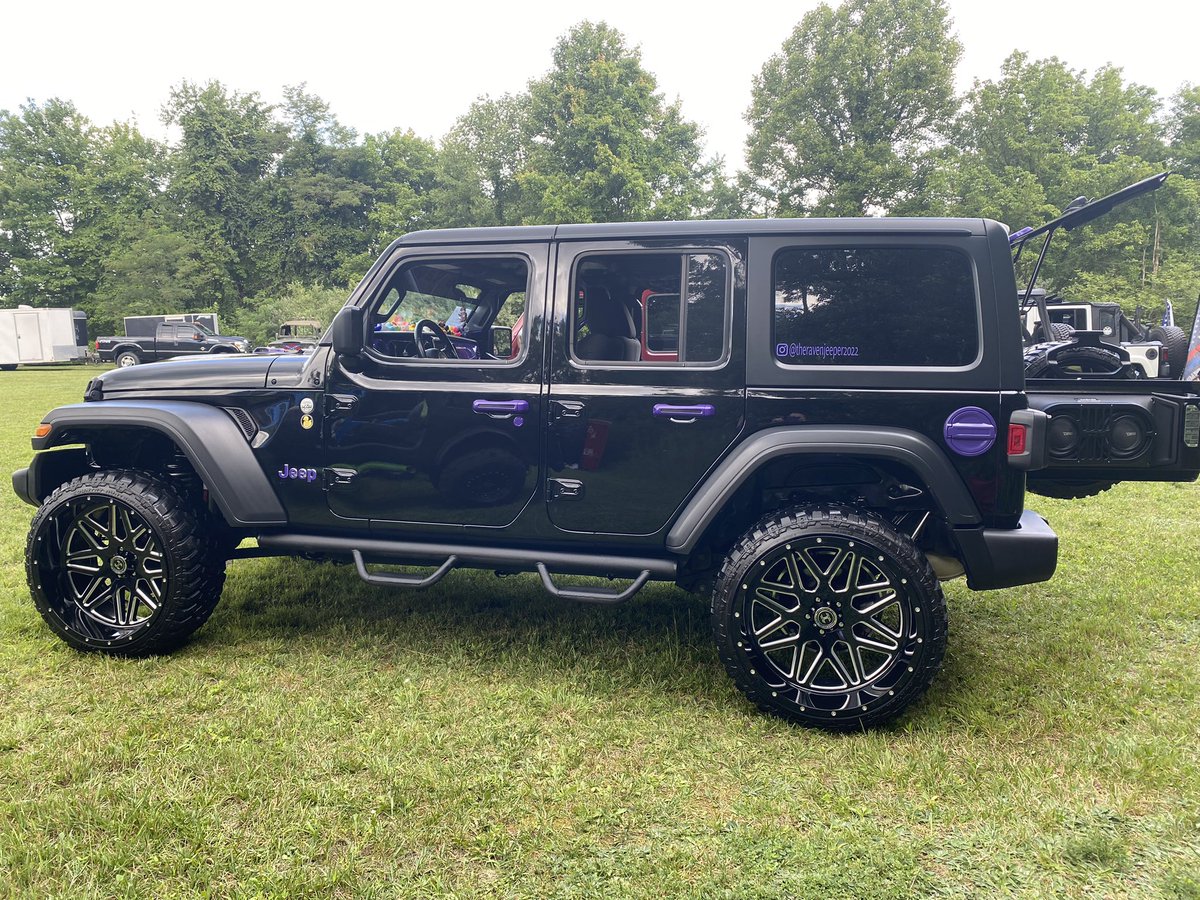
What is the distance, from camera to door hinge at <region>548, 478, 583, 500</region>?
3.27 meters

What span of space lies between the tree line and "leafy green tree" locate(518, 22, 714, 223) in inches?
4.3

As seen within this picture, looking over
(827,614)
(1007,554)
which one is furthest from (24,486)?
(1007,554)

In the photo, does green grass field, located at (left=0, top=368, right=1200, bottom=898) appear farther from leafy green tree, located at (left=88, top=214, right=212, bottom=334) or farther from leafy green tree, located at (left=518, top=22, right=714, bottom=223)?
leafy green tree, located at (left=88, top=214, right=212, bottom=334)

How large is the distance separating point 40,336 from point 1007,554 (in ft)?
124

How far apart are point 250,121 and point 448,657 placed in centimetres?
5231

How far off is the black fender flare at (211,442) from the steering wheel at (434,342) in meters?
0.95

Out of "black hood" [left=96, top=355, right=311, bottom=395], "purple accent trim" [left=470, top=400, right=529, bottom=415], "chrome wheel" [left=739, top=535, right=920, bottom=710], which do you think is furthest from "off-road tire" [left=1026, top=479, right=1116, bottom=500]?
"black hood" [left=96, top=355, right=311, bottom=395]

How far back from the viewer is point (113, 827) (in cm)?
229

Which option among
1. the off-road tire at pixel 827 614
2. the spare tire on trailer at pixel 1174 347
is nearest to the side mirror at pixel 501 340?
the off-road tire at pixel 827 614

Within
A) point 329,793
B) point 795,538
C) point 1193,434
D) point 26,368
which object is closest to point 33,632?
point 329,793

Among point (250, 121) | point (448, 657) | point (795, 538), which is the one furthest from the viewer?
point (250, 121)

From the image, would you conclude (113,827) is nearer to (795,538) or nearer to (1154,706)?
(795,538)

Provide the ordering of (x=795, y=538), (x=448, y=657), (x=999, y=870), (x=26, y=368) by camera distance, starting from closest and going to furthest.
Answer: (x=999, y=870) < (x=795, y=538) < (x=448, y=657) < (x=26, y=368)

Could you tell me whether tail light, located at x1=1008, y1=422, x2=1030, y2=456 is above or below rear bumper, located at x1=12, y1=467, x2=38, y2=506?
above
